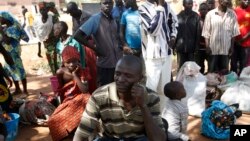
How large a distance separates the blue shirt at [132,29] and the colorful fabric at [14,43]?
1954mm

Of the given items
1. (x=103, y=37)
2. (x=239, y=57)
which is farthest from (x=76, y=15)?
(x=239, y=57)

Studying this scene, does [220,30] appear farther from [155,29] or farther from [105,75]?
[105,75]

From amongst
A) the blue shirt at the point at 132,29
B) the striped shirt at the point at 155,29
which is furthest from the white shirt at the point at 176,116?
the blue shirt at the point at 132,29

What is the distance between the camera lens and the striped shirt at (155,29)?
13.5ft

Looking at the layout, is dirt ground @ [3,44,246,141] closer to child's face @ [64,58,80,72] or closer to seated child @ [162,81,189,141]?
seated child @ [162,81,189,141]

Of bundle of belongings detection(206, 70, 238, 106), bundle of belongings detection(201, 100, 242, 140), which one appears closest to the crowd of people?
bundle of belongings detection(206, 70, 238, 106)

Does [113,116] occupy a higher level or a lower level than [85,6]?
lower

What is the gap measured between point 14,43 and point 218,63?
11.7ft

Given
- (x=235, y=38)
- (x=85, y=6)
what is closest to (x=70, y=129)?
(x=235, y=38)

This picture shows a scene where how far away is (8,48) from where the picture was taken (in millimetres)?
5734

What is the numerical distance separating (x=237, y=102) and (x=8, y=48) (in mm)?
3840

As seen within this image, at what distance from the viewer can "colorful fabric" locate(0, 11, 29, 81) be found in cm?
561

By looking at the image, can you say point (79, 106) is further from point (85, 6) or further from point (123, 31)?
point (85, 6)

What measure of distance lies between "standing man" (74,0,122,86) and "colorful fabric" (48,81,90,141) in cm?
55
